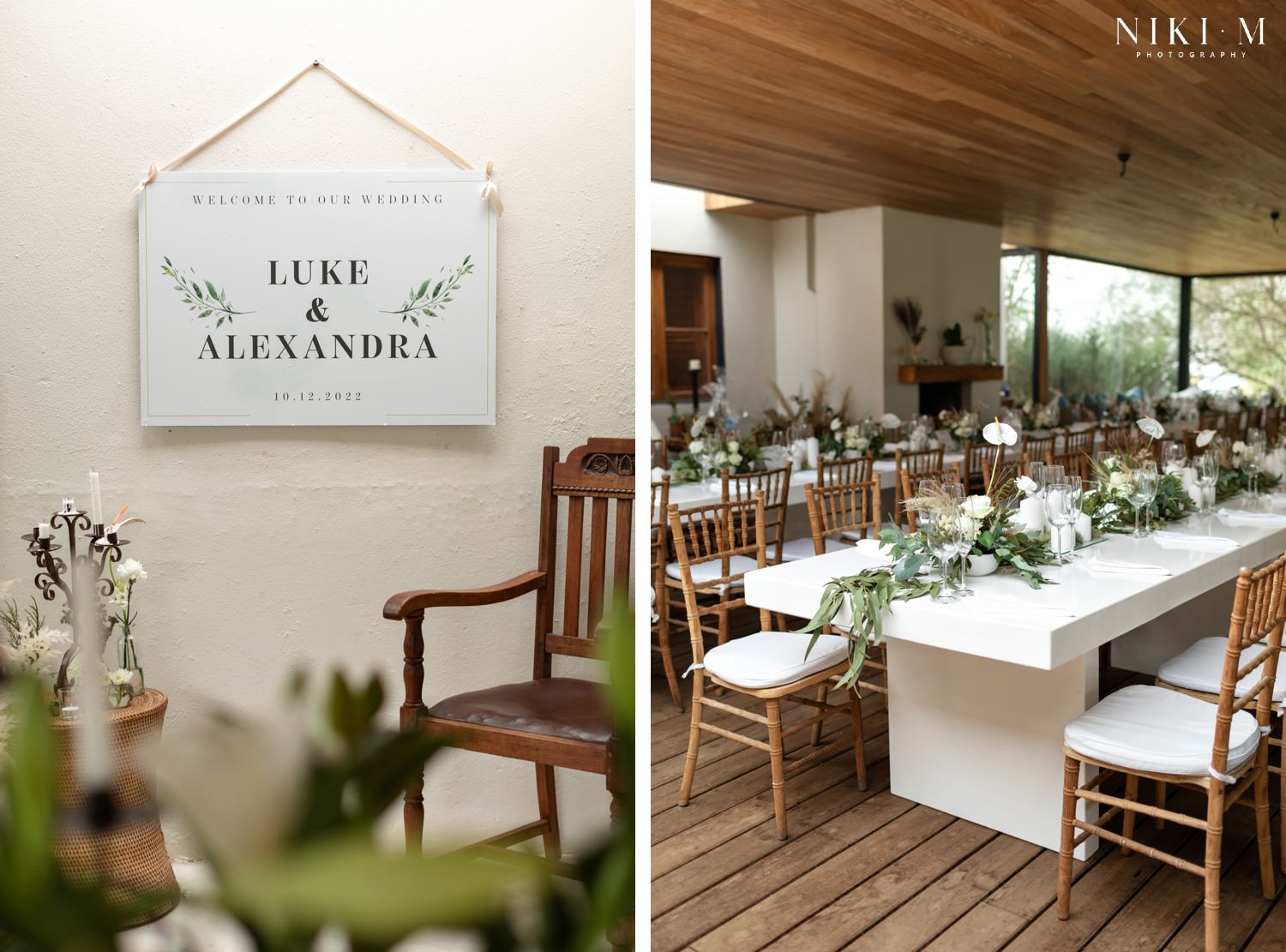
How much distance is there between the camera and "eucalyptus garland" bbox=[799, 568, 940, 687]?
6.31 feet

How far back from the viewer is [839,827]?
216 cm

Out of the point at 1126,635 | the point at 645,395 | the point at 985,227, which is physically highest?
the point at 985,227

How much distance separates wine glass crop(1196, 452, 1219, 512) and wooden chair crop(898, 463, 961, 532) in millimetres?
629

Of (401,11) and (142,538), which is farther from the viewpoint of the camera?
(401,11)

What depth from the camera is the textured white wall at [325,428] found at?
3.86ft

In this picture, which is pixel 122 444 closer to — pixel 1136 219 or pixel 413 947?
pixel 413 947

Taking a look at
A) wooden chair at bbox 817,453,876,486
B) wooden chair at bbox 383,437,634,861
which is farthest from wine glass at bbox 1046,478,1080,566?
wooden chair at bbox 817,453,876,486

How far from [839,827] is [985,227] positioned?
18.0 feet

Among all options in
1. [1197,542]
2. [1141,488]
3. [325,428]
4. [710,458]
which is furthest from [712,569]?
[325,428]

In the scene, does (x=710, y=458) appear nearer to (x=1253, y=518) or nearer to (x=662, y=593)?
(x=662, y=593)

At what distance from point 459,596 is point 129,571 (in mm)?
404

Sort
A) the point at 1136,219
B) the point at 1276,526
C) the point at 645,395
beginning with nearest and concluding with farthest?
the point at 645,395 → the point at 1276,526 → the point at 1136,219

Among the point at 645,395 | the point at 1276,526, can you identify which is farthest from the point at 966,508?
the point at 645,395

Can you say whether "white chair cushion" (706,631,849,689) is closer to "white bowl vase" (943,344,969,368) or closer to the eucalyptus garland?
the eucalyptus garland
